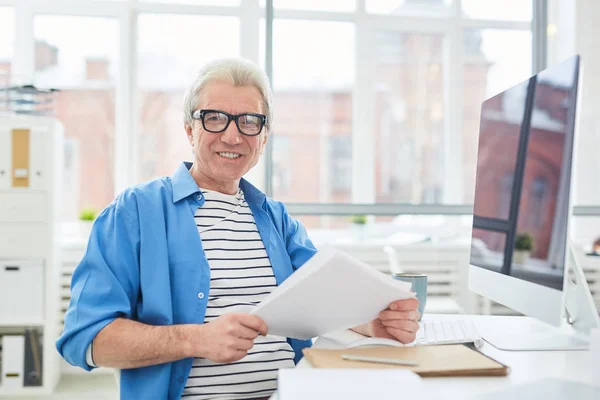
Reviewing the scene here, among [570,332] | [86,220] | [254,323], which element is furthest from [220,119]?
[86,220]

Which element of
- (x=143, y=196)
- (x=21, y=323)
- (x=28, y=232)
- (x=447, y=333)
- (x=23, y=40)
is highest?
(x=23, y=40)

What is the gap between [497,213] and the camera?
139cm

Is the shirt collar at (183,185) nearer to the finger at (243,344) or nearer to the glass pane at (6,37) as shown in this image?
the finger at (243,344)

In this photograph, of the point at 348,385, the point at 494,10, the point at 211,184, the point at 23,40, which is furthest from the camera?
the point at 494,10

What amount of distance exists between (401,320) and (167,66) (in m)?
3.21

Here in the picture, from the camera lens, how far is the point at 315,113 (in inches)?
162

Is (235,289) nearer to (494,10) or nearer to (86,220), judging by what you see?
(86,220)

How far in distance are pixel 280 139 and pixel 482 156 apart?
8.60ft

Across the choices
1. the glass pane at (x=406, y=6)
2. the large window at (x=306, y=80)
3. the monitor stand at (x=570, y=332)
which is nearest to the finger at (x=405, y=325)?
the monitor stand at (x=570, y=332)

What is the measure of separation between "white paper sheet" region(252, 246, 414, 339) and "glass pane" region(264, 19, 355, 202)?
2.86 m

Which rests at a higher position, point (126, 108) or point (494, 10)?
point (494, 10)

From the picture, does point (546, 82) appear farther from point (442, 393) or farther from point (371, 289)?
point (442, 393)

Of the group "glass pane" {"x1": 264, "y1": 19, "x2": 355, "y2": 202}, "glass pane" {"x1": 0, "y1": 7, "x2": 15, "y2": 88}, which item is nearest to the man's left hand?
"glass pane" {"x1": 264, "y1": 19, "x2": 355, "y2": 202}

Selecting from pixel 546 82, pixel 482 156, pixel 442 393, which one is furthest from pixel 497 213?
pixel 442 393
